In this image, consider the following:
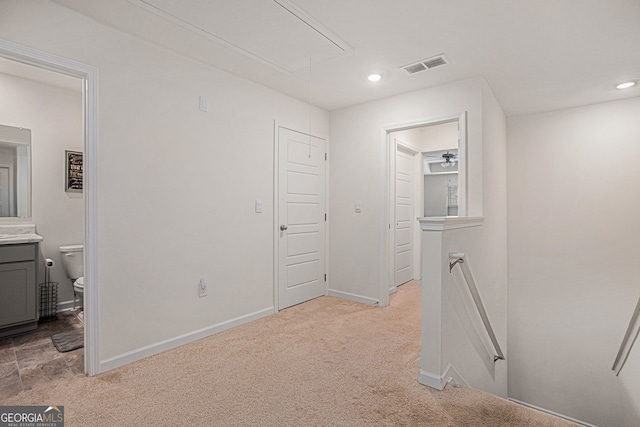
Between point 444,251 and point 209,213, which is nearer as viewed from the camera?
point 444,251

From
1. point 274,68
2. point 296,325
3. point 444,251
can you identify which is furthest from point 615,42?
point 296,325

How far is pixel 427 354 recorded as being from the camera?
2.13 metres

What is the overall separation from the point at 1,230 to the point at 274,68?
3.23 meters

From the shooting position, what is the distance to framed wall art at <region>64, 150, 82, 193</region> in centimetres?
368

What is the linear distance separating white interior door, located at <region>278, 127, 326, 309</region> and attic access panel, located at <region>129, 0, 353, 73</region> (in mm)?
1083

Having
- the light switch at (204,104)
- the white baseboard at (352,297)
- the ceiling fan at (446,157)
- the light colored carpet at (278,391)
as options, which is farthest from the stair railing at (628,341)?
the light switch at (204,104)

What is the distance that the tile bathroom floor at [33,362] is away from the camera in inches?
82.2

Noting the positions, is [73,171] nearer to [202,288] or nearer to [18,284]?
[18,284]

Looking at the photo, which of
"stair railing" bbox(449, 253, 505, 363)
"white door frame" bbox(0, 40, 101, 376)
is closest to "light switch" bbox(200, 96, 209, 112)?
"white door frame" bbox(0, 40, 101, 376)

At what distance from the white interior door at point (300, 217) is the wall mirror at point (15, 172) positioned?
8.99 ft

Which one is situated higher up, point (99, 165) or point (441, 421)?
point (99, 165)

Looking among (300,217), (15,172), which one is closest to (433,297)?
(300,217)

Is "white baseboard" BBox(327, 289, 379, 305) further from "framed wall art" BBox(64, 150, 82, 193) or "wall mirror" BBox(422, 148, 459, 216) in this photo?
"framed wall art" BBox(64, 150, 82, 193)

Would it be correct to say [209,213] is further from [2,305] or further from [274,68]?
[2,305]
